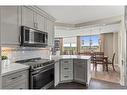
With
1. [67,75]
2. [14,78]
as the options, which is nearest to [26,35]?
[14,78]

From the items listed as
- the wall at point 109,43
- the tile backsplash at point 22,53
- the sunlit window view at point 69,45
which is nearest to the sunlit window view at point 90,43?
the wall at point 109,43

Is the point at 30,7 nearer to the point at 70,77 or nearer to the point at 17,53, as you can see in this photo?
the point at 17,53

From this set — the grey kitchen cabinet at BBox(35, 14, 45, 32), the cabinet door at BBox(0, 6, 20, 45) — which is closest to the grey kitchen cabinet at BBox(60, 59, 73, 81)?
the grey kitchen cabinet at BBox(35, 14, 45, 32)

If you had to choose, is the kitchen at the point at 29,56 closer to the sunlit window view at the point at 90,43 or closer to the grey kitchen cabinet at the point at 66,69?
the grey kitchen cabinet at the point at 66,69

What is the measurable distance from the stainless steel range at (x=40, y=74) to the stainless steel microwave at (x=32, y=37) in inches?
17.6

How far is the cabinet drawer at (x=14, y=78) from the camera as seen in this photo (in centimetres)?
193

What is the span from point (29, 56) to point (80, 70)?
68.0 inches

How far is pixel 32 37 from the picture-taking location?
302 centimetres

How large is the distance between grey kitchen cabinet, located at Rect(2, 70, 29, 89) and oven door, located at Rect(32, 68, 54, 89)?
8.9 inches

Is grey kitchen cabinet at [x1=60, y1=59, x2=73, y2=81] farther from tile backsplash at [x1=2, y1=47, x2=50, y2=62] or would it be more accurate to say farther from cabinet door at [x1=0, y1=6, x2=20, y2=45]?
cabinet door at [x1=0, y1=6, x2=20, y2=45]

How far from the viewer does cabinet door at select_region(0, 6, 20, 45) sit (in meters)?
2.18

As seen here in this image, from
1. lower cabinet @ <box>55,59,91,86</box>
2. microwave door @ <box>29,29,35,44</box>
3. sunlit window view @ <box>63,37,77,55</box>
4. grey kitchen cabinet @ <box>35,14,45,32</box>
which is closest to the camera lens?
microwave door @ <box>29,29,35,44</box>

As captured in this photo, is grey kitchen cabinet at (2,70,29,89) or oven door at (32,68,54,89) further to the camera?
oven door at (32,68,54,89)
